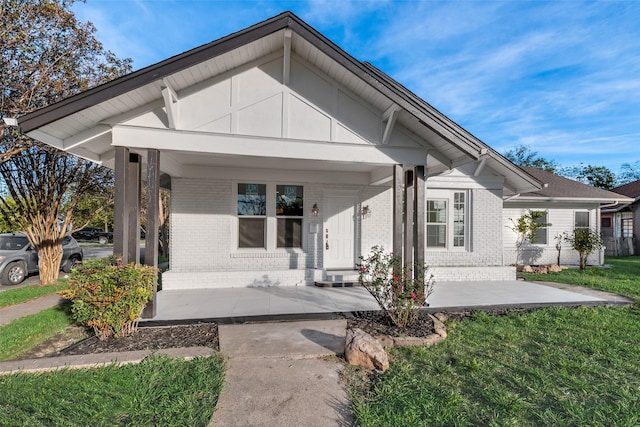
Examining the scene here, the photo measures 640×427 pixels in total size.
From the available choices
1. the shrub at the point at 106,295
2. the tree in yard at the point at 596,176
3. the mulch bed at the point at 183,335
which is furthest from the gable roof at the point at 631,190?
the shrub at the point at 106,295

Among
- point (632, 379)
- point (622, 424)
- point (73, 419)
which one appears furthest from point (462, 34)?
point (73, 419)

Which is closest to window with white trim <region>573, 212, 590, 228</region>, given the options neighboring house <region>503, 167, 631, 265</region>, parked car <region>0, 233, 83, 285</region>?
neighboring house <region>503, 167, 631, 265</region>

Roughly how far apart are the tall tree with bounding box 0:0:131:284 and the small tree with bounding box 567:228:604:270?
54.9ft

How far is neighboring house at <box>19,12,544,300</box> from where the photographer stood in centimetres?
462

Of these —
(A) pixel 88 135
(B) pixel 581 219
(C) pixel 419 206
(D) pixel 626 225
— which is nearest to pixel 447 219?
(C) pixel 419 206

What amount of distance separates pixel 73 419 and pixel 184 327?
2288 millimetres

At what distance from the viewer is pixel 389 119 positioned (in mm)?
5293

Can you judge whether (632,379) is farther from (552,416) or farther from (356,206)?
(356,206)

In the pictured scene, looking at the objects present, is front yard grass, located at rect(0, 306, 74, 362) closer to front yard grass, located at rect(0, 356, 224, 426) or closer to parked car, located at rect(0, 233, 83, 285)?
front yard grass, located at rect(0, 356, 224, 426)

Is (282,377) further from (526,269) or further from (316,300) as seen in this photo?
(526,269)

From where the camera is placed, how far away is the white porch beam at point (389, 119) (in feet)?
16.8

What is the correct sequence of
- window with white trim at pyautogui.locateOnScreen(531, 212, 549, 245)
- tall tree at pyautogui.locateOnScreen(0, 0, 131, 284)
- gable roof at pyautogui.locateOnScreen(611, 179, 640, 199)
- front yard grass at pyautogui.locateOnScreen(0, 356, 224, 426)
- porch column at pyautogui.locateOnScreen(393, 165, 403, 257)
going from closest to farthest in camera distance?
front yard grass at pyautogui.locateOnScreen(0, 356, 224, 426) → porch column at pyautogui.locateOnScreen(393, 165, 403, 257) → tall tree at pyautogui.locateOnScreen(0, 0, 131, 284) → window with white trim at pyautogui.locateOnScreen(531, 212, 549, 245) → gable roof at pyautogui.locateOnScreen(611, 179, 640, 199)

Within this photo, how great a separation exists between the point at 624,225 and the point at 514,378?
2290 centimetres

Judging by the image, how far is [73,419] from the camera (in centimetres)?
245
